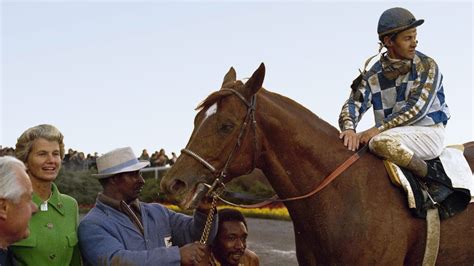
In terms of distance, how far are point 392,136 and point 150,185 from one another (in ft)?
40.5

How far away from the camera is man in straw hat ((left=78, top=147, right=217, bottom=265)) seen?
3996 mm

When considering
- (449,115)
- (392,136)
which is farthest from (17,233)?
(449,115)

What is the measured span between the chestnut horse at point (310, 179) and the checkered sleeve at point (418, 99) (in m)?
0.33

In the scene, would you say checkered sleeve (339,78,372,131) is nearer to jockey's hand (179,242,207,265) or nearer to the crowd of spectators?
jockey's hand (179,242,207,265)

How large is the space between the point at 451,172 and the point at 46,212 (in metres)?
2.73

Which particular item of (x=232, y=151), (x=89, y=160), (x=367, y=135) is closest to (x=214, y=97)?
(x=232, y=151)

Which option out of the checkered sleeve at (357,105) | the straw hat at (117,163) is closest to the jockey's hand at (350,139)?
the checkered sleeve at (357,105)

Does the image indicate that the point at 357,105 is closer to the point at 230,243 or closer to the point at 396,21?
the point at 396,21

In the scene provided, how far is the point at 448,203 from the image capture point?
4523 mm

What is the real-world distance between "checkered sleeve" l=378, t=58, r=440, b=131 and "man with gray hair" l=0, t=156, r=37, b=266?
255cm

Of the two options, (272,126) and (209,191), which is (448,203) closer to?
(272,126)

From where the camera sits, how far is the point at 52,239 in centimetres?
427

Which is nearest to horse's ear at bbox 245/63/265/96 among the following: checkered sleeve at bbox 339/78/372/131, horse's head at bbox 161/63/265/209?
horse's head at bbox 161/63/265/209

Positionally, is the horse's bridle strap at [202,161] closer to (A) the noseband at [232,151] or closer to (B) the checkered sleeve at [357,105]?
(A) the noseband at [232,151]
